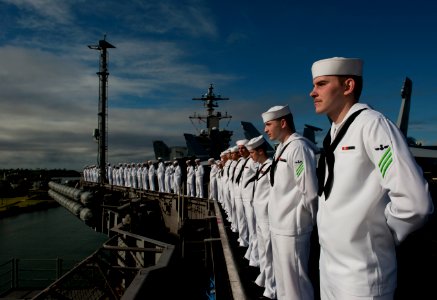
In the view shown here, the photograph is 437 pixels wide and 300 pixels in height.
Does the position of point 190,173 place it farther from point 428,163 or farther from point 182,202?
point 428,163

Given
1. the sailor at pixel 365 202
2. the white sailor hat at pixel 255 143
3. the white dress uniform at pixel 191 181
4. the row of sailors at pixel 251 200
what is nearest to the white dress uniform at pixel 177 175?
the white dress uniform at pixel 191 181

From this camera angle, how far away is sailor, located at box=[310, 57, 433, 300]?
142 cm

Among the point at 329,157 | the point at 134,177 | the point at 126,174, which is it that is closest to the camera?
the point at 329,157

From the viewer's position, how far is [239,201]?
6742 mm

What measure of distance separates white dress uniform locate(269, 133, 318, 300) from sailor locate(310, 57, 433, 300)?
0.95m

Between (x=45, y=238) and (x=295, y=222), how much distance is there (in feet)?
135

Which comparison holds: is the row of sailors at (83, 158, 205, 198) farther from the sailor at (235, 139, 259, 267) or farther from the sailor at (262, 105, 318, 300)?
the sailor at (262, 105, 318, 300)

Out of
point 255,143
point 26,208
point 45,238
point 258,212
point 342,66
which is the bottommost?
point 45,238

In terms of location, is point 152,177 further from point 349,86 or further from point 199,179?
point 349,86

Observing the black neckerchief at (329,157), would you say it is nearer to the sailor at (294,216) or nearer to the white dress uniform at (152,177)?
the sailor at (294,216)

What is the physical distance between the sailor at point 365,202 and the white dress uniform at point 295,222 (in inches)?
37.4

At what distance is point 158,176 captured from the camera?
22.7 m

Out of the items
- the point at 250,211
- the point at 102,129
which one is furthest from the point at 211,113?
the point at 250,211

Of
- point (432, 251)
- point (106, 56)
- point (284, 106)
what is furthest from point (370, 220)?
point (106, 56)
